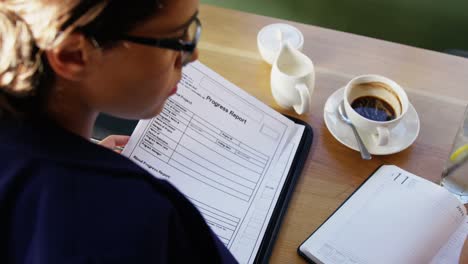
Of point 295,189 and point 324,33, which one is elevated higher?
point 324,33

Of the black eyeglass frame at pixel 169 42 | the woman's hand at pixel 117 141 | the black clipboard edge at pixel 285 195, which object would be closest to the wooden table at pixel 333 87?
the black clipboard edge at pixel 285 195

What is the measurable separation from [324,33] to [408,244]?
428 mm

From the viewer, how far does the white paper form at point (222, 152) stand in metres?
0.73

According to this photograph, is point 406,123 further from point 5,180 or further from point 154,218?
point 5,180

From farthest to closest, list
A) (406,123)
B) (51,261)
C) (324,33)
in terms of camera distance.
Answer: (324,33) → (406,123) → (51,261)

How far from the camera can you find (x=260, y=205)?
0.74 m

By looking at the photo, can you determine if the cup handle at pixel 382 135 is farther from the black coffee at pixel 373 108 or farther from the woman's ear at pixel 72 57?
the woman's ear at pixel 72 57

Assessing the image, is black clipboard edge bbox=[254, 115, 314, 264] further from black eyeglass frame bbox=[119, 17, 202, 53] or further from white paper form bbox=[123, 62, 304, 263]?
black eyeglass frame bbox=[119, 17, 202, 53]

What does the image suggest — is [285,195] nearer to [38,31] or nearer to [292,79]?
[292,79]

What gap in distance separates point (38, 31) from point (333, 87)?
538mm

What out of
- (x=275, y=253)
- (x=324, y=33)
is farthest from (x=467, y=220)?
(x=324, y=33)

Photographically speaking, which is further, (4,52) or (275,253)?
(275,253)

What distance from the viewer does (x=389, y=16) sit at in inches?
51.4

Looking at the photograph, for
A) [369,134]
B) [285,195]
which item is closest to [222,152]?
[285,195]
